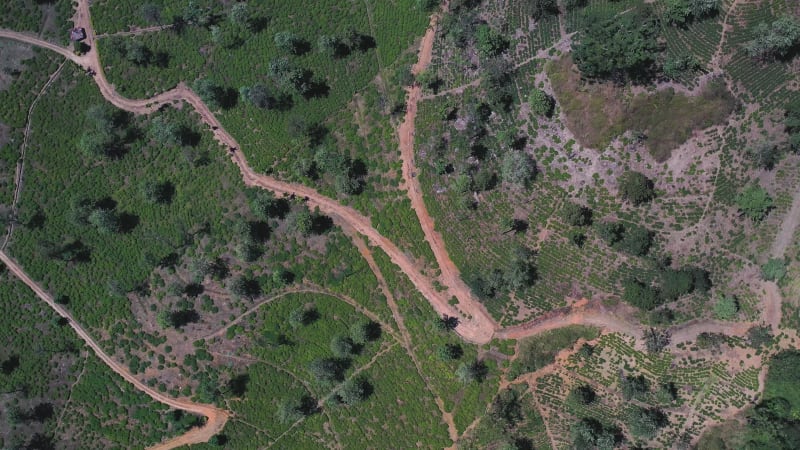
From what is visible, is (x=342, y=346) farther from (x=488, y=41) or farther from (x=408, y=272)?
(x=488, y=41)

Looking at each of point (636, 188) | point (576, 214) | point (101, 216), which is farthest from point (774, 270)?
point (101, 216)

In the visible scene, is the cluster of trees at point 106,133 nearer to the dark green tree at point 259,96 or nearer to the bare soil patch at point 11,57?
the bare soil patch at point 11,57

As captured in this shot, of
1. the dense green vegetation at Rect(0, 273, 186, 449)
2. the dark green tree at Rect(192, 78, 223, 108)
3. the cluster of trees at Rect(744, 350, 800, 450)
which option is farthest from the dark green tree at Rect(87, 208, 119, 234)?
the cluster of trees at Rect(744, 350, 800, 450)

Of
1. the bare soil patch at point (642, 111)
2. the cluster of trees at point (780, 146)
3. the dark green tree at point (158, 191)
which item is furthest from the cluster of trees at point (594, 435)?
the dark green tree at point (158, 191)

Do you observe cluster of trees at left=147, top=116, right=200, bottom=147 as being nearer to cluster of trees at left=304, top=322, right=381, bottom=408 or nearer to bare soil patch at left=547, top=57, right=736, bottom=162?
cluster of trees at left=304, top=322, right=381, bottom=408

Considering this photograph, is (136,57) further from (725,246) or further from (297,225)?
(725,246)

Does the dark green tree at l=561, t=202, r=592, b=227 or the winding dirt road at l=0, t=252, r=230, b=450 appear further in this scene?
the winding dirt road at l=0, t=252, r=230, b=450
